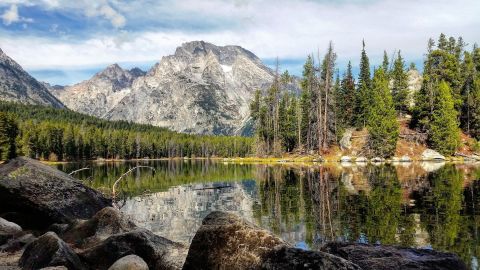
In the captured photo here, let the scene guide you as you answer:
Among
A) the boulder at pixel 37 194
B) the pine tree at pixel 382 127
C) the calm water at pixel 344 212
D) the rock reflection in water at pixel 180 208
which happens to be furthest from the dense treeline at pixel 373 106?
the boulder at pixel 37 194

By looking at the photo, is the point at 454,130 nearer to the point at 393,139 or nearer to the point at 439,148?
the point at 439,148

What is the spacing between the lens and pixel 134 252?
1310cm

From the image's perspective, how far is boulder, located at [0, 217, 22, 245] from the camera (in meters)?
16.3

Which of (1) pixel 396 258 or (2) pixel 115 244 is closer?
(1) pixel 396 258

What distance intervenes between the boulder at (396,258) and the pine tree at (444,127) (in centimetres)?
9590

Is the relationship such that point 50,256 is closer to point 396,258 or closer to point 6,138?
point 396,258

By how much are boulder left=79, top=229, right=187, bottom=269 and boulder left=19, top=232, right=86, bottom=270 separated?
0.72 m

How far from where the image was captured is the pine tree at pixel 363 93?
113 metres

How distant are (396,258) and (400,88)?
12003cm

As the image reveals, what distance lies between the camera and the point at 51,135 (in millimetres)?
174000

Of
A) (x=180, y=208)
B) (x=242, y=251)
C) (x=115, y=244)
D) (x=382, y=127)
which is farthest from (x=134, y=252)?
(x=382, y=127)

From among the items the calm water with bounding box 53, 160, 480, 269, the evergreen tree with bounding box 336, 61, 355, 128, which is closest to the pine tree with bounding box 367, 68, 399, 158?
the evergreen tree with bounding box 336, 61, 355, 128

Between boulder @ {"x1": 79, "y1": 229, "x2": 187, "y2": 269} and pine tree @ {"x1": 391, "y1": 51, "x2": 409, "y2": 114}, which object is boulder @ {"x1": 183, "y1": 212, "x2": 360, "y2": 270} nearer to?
boulder @ {"x1": 79, "y1": 229, "x2": 187, "y2": 269}

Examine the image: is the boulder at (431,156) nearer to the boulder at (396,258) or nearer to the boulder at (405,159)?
the boulder at (405,159)
